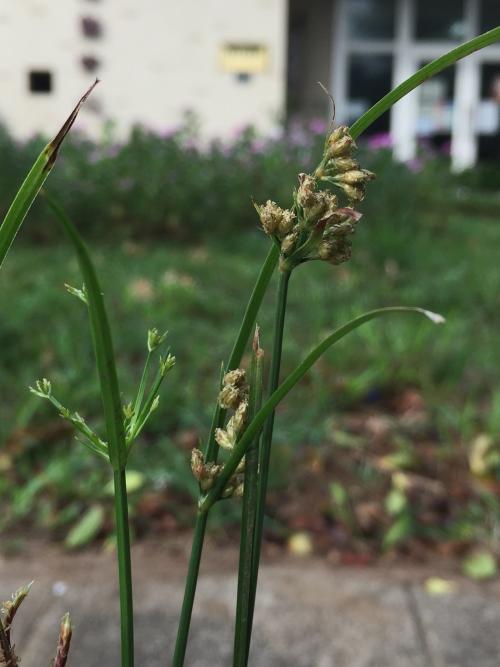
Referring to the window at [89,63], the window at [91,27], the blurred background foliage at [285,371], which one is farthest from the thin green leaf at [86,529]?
the window at [91,27]

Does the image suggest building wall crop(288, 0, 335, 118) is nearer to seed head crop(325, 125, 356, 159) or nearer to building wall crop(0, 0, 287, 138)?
building wall crop(0, 0, 287, 138)

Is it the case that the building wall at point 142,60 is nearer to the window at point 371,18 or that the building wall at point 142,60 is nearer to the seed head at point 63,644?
the window at point 371,18

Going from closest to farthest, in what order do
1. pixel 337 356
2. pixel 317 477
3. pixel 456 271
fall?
1. pixel 317 477
2. pixel 337 356
3. pixel 456 271

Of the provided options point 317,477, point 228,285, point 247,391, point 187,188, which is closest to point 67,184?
point 187,188

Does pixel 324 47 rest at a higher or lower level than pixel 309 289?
higher

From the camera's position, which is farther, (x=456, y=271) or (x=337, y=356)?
(x=456, y=271)

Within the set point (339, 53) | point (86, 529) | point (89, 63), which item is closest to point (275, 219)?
point (86, 529)

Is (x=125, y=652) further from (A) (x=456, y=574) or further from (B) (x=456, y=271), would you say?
(B) (x=456, y=271)
